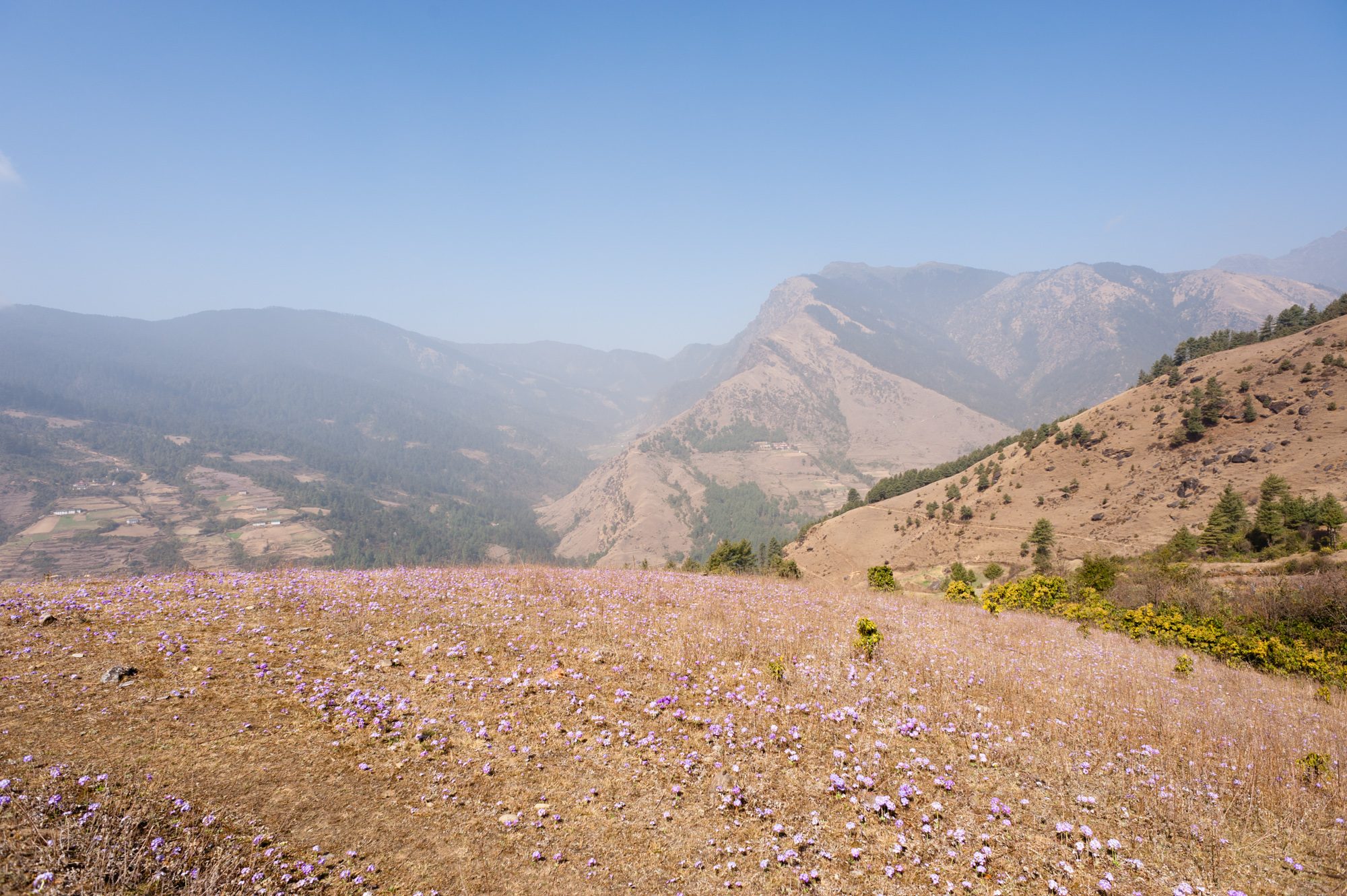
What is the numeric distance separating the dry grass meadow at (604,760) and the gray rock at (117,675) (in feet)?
0.87

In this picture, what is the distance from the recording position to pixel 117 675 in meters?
8.12

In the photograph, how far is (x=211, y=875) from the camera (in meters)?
4.69

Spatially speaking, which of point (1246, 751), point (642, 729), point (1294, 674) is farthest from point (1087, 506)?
point (642, 729)

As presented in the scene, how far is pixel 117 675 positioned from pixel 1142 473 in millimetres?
101515

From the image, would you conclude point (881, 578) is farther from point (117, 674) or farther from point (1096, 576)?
point (117, 674)

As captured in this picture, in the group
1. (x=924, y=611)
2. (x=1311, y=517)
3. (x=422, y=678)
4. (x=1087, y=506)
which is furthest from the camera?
(x=1087, y=506)

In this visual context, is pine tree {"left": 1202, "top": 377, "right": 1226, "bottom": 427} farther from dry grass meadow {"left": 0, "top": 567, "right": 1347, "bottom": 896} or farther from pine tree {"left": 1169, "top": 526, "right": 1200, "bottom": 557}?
dry grass meadow {"left": 0, "top": 567, "right": 1347, "bottom": 896}

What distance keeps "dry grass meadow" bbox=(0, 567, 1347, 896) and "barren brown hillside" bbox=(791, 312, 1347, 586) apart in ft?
148

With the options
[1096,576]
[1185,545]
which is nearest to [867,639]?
[1096,576]

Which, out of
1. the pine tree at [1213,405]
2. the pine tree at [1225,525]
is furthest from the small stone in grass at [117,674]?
the pine tree at [1213,405]

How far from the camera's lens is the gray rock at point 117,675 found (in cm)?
805

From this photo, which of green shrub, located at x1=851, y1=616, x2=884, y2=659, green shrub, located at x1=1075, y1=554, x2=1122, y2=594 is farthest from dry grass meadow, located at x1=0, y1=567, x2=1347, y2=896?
green shrub, located at x1=1075, y1=554, x2=1122, y2=594

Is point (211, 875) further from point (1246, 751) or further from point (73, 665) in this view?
point (1246, 751)

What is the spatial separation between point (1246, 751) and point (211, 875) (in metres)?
13.6
